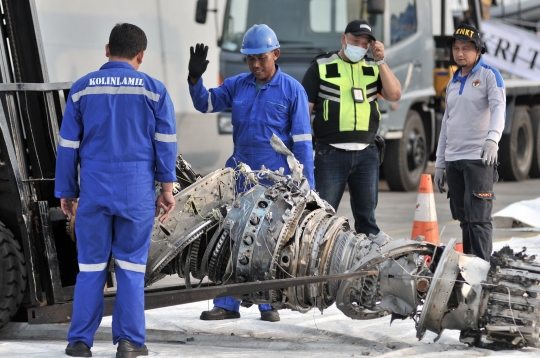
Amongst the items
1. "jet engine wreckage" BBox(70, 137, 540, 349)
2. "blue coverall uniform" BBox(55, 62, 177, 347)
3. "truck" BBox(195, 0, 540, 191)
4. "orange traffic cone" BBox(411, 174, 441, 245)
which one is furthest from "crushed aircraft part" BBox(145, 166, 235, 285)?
"truck" BBox(195, 0, 540, 191)

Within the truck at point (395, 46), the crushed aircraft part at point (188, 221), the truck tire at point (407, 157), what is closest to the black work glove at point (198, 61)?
the crushed aircraft part at point (188, 221)

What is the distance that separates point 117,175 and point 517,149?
12.7 metres

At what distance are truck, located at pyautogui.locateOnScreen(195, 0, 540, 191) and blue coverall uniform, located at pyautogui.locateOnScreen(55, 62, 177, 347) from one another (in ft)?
27.5

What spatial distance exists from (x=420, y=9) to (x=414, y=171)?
234cm

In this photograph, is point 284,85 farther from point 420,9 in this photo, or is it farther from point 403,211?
point 420,9

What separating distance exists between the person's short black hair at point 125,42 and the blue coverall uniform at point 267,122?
4.11 feet

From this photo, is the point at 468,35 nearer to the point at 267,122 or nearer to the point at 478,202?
the point at 478,202

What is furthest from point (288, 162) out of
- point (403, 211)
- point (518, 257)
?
point (403, 211)

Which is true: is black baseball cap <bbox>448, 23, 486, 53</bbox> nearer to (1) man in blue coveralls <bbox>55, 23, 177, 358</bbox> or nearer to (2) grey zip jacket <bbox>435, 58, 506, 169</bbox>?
(2) grey zip jacket <bbox>435, 58, 506, 169</bbox>

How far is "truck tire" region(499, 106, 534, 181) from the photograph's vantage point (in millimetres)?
16234

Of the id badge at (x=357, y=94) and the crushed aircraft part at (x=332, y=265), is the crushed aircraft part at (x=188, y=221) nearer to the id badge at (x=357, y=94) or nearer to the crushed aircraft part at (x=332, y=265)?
the crushed aircraft part at (x=332, y=265)

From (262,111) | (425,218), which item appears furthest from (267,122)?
(425,218)

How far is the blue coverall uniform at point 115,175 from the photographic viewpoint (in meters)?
4.94

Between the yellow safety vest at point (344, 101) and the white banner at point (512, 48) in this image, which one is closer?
the yellow safety vest at point (344, 101)
